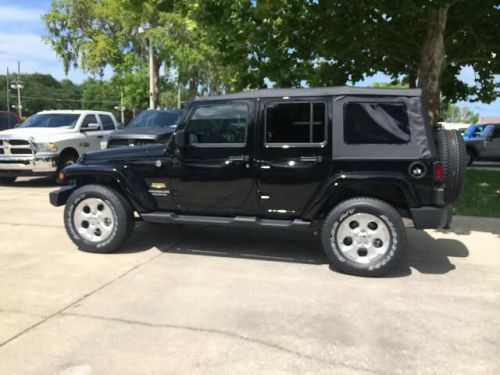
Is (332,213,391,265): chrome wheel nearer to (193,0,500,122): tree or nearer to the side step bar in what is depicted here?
the side step bar

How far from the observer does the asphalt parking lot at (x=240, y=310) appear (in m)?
3.45

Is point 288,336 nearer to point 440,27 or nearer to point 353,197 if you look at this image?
point 353,197

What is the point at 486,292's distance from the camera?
4828mm

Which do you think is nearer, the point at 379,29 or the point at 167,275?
the point at 167,275

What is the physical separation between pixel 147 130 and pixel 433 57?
632 cm

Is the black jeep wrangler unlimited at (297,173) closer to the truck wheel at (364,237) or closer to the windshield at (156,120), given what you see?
the truck wheel at (364,237)

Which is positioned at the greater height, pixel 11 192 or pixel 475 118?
pixel 475 118

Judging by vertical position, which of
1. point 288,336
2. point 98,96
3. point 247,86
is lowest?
point 288,336

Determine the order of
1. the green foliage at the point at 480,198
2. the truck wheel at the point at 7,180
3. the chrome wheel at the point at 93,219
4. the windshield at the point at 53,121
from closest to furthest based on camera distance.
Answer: the chrome wheel at the point at 93,219
the green foliage at the point at 480,198
the truck wheel at the point at 7,180
the windshield at the point at 53,121

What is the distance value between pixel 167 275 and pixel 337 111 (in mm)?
2470

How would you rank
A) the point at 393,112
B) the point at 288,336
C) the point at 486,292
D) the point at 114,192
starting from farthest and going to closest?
the point at 114,192 < the point at 393,112 < the point at 486,292 < the point at 288,336

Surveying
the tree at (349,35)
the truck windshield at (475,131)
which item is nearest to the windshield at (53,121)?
the tree at (349,35)

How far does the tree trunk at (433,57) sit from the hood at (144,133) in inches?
217

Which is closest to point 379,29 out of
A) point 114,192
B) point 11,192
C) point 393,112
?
point 393,112
